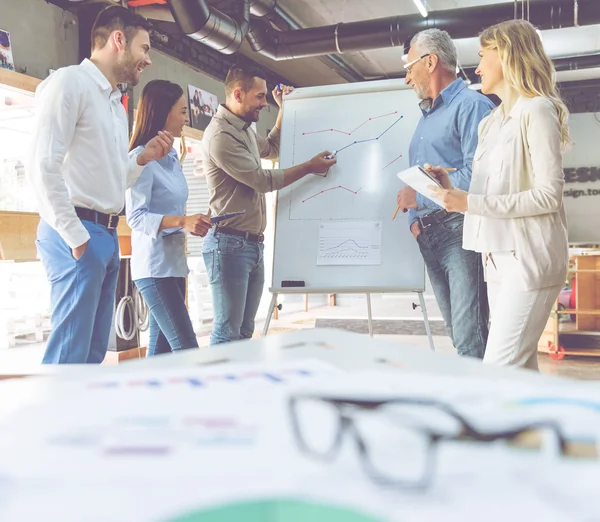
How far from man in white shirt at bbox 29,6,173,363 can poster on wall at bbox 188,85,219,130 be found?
12.6 feet

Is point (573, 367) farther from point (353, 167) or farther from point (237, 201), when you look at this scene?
point (237, 201)

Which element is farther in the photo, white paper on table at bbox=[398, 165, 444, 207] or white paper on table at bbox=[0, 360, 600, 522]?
white paper on table at bbox=[398, 165, 444, 207]

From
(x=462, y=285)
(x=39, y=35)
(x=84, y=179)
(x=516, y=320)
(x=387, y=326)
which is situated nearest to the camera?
(x=516, y=320)

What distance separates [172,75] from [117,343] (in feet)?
9.12

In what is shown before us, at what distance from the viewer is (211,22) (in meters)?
4.36

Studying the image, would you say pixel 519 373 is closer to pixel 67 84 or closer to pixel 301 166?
pixel 67 84

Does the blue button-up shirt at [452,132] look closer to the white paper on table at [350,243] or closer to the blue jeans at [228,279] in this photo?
the white paper on table at [350,243]

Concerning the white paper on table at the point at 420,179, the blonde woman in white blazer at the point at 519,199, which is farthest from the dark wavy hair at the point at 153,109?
the blonde woman in white blazer at the point at 519,199

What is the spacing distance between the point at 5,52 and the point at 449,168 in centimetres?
318

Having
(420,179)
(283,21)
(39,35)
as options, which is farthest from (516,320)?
(283,21)

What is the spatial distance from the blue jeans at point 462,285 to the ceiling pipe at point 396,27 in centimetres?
359

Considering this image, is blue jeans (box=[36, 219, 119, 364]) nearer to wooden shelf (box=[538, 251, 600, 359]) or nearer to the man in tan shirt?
the man in tan shirt

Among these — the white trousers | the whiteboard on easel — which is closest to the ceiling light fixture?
the whiteboard on easel

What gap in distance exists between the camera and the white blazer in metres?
1.42
